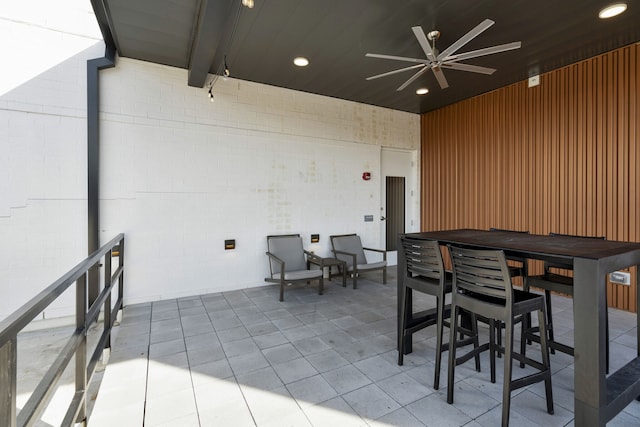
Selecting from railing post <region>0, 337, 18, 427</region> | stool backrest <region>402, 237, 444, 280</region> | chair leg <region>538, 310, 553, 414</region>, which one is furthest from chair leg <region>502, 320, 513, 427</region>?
railing post <region>0, 337, 18, 427</region>

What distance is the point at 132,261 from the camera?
3.84m

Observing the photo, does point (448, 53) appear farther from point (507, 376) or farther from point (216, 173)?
point (216, 173)

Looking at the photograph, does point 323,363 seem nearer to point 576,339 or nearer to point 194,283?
point 576,339

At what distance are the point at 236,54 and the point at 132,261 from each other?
293 cm

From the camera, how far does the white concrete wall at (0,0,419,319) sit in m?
3.20

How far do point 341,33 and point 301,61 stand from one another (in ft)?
2.61

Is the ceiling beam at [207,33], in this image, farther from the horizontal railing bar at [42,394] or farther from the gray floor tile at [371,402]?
the gray floor tile at [371,402]

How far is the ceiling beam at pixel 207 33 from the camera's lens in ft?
8.57

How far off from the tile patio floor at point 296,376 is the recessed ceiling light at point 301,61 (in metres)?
3.18

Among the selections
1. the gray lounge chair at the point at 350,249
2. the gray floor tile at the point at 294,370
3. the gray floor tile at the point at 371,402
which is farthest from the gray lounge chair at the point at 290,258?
the gray floor tile at the point at 371,402

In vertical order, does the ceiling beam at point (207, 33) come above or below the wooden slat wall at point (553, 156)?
above

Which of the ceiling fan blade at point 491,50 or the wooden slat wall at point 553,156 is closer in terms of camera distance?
the ceiling fan blade at point 491,50

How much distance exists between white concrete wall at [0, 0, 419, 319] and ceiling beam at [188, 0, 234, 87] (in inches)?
23.0

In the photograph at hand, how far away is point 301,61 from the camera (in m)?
3.92
